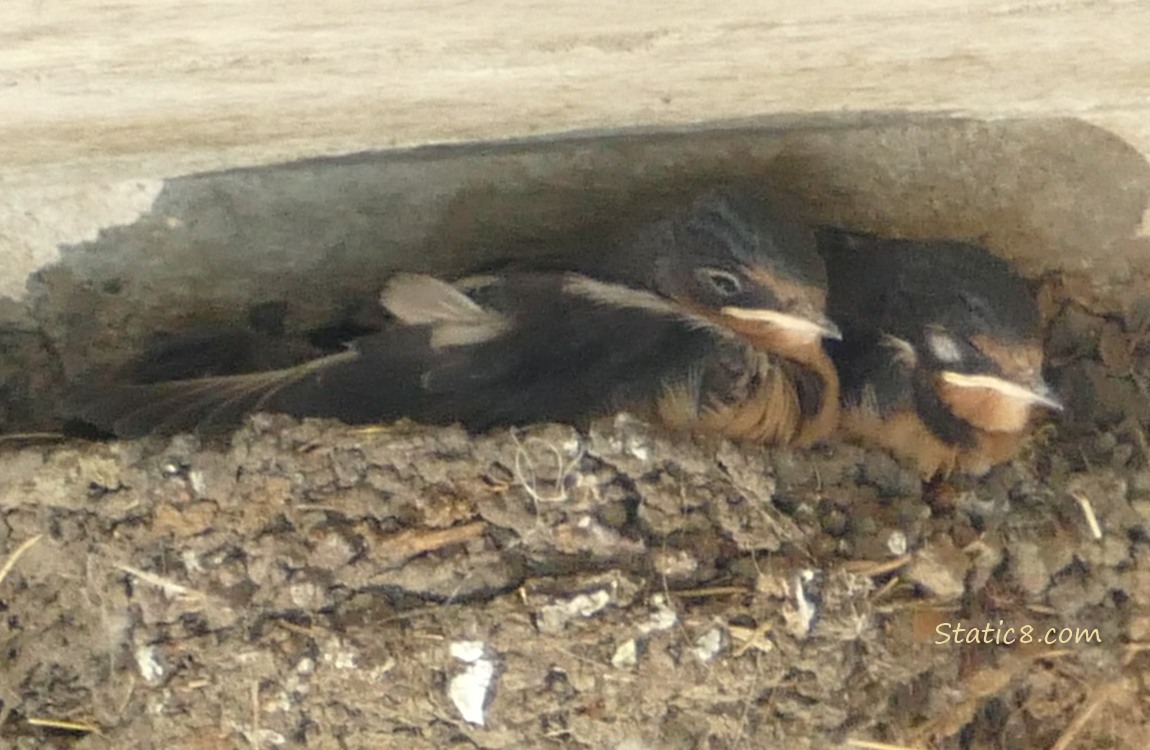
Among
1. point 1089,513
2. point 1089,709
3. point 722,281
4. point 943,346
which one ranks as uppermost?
point 722,281

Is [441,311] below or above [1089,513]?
above

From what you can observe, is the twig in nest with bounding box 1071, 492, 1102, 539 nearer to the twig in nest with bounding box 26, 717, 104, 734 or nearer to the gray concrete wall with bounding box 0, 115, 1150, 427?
the gray concrete wall with bounding box 0, 115, 1150, 427

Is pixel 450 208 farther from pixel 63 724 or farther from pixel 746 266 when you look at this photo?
pixel 63 724

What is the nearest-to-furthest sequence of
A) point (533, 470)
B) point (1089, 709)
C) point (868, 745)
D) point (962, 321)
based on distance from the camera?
1. point (533, 470)
2. point (868, 745)
3. point (1089, 709)
4. point (962, 321)

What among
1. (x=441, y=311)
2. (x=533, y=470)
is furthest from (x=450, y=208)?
(x=533, y=470)

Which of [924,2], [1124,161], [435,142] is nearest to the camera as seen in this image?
[924,2]

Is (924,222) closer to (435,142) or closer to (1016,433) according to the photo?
(1016,433)

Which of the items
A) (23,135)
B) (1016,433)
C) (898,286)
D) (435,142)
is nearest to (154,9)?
(23,135)

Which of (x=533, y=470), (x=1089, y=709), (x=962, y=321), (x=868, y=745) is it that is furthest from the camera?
(x=962, y=321)
